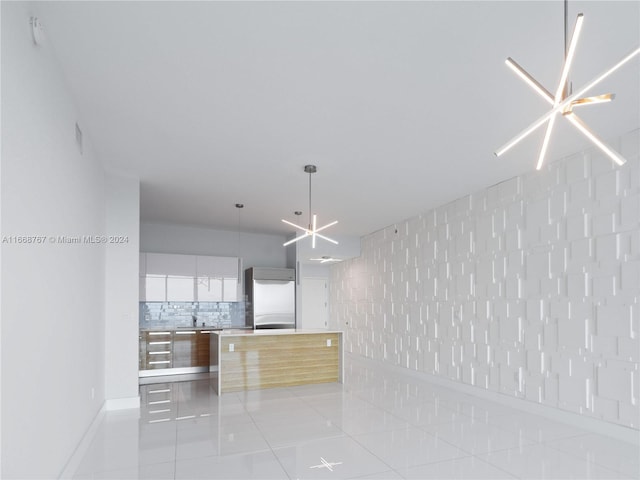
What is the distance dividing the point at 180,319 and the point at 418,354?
4747 millimetres

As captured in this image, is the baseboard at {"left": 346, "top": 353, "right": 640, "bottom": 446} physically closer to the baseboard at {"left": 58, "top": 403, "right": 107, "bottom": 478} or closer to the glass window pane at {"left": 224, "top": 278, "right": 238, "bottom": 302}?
the glass window pane at {"left": 224, "top": 278, "right": 238, "bottom": 302}

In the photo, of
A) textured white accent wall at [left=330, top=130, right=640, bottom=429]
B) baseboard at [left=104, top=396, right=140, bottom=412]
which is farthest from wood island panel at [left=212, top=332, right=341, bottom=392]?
textured white accent wall at [left=330, top=130, right=640, bottom=429]

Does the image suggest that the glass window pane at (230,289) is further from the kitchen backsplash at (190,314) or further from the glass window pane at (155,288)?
the glass window pane at (155,288)

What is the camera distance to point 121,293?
5.23 meters

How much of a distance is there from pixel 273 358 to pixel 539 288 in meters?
3.81

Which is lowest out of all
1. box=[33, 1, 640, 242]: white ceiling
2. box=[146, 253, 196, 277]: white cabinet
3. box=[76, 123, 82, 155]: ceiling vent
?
box=[146, 253, 196, 277]: white cabinet

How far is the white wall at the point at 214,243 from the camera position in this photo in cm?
877

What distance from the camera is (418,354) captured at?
23.8 ft

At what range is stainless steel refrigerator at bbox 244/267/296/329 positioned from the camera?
29.6ft

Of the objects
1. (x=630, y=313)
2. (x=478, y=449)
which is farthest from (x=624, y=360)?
(x=478, y=449)

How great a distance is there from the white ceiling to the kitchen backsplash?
387 centimetres

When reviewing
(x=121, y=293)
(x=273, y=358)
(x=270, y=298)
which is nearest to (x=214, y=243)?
(x=270, y=298)

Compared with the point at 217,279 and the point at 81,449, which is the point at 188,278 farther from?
the point at 81,449

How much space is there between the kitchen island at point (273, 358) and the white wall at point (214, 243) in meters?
2.94
